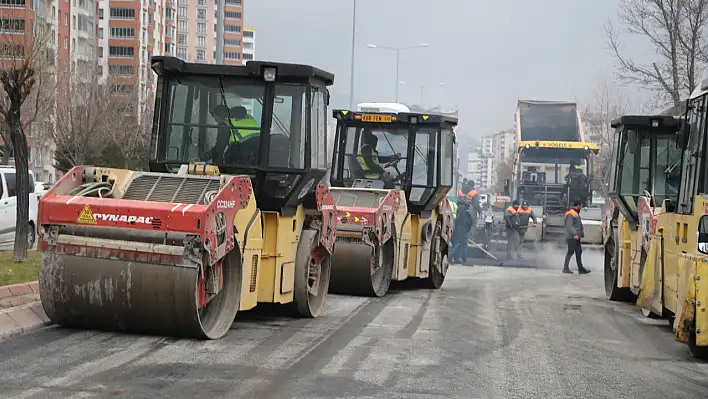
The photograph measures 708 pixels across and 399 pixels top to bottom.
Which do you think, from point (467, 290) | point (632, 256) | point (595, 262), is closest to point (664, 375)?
point (632, 256)

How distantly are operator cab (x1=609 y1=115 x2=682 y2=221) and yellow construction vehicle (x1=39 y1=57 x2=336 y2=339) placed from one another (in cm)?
554

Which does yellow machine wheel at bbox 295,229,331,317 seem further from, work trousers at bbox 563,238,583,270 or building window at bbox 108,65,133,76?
building window at bbox 108,65,133,76

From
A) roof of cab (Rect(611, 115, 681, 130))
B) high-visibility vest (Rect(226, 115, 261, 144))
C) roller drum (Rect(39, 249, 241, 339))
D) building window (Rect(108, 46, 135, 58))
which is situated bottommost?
roller drum (Rect(39, 249, 241, 339))

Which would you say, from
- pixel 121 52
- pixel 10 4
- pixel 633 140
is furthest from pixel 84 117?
pixel 121 52

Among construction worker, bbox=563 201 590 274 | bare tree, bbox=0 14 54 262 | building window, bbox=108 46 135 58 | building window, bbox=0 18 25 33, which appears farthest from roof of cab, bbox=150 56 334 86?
building window, bbox=108 46 135 58

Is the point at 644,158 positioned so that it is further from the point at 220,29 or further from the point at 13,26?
the point at 13,26

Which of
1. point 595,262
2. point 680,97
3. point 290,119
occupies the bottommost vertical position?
point 595,262

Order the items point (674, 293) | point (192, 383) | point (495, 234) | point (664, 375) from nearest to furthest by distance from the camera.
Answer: point (192, 383), point (664, 375), point (674, 293), point (495, 234)

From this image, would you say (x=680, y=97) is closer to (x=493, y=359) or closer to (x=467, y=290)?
(x=467, y=290)

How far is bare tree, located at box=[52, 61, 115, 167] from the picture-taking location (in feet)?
111

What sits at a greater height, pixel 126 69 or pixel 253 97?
pixel 126 69

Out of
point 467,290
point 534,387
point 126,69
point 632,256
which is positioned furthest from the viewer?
point 126,69

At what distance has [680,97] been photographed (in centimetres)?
2564

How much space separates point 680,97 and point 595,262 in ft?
15.0
